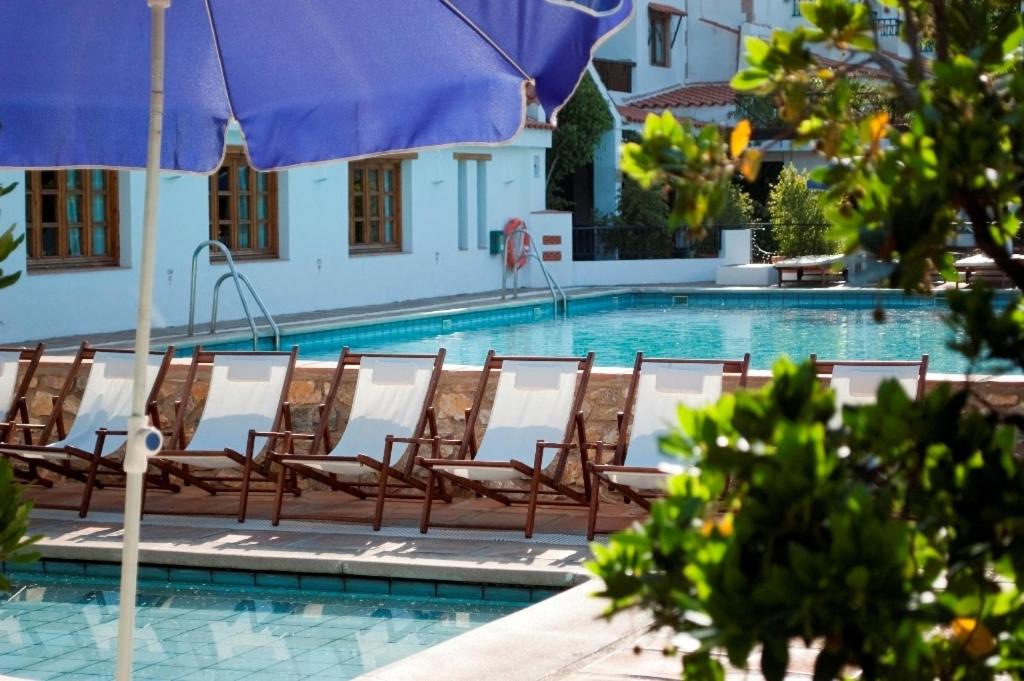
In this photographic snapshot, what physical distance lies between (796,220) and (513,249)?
523 centimetres

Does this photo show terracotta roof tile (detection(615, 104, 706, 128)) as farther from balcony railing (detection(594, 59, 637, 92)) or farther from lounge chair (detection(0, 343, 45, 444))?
lounge chair (detection(0, 343, 45, 444))

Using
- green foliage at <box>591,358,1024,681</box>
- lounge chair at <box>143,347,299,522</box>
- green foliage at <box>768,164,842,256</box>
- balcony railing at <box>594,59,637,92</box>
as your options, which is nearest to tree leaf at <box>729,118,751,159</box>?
green foliage at <box>591,358,1024,681</box>

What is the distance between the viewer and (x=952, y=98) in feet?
5.74

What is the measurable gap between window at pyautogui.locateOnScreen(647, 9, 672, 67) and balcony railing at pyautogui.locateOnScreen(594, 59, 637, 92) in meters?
1.33

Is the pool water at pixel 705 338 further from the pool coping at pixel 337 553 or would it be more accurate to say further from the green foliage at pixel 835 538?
the green foliage at pixel 835 538

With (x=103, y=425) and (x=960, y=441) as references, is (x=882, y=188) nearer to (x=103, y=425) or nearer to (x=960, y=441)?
(x=960, y=441)

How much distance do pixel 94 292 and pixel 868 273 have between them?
15.1m

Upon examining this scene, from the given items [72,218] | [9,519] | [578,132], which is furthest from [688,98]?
[9,519]

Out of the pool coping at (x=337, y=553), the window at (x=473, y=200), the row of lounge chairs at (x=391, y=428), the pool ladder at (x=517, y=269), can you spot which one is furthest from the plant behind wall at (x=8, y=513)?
the window at (x=473, y=200)

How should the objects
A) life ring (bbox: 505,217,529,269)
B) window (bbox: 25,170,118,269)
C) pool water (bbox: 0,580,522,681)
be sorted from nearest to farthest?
pool water (bbox: 0,580,522,681), window (bbox: 25,170,118,269), life ring (bbox: 505,217,529,269)

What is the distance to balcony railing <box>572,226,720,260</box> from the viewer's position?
25.1 metres

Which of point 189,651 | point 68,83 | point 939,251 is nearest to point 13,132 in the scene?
point 68,83

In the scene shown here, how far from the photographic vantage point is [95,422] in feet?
26.5

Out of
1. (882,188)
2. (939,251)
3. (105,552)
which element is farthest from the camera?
(105,552)
